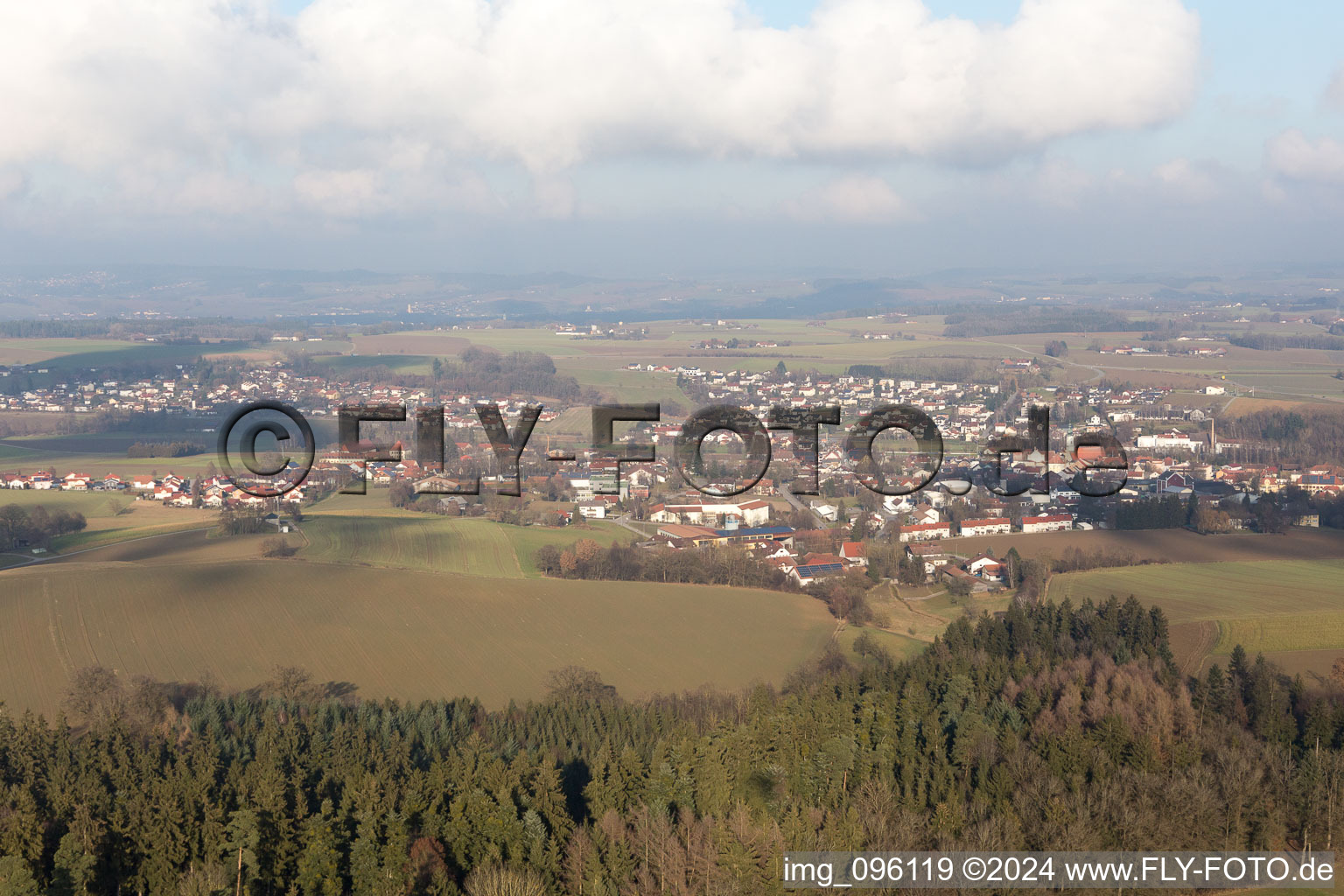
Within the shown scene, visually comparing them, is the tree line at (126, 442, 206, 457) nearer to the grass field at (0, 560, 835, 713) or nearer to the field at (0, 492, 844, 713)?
the field at (0, 492, 844, 713)

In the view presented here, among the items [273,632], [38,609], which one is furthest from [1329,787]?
[38,609]

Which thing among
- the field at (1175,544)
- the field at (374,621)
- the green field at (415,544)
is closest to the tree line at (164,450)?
the field at (374,621)

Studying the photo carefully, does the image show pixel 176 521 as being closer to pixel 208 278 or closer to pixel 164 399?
pixel 164 399

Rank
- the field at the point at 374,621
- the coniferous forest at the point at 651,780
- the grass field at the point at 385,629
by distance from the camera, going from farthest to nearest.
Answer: the field at the point at 374,621 < the grass field at the point at 385,629 < the coniferous forest at the point at 651,780

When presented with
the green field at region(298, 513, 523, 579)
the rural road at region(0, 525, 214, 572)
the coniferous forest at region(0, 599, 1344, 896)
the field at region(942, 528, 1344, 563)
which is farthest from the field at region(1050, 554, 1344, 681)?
the rural road at region(0, 525, 214, 572)

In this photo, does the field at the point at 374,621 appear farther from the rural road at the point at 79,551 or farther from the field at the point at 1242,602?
the field at the point at 1242,602
